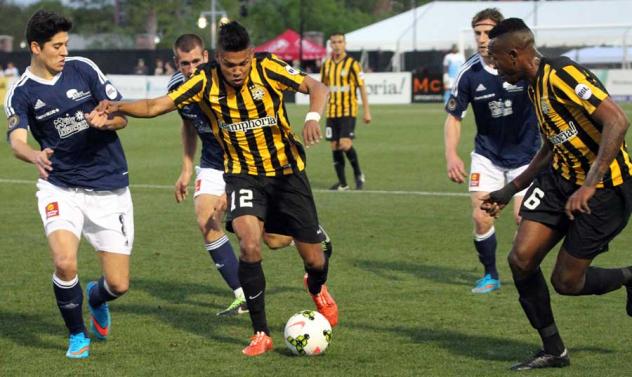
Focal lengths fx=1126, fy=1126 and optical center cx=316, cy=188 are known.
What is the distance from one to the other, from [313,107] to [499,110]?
7.75 feet

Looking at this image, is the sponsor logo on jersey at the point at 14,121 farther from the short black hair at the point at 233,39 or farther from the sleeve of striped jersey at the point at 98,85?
the short black hair at the point at 233,39

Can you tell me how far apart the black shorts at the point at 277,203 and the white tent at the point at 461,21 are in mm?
39865

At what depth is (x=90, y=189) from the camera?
289 inches

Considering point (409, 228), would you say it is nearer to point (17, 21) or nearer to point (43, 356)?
point (43, 356)

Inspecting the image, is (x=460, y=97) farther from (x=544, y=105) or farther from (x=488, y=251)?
(x=544, y=105)

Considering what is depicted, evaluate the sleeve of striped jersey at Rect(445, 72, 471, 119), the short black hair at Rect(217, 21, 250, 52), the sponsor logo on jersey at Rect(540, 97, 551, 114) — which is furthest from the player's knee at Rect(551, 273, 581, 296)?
the sleeve of striped jersey at Rect(445, 72, 471, 119)

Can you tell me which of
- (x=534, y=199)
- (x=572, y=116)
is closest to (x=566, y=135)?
(x=572, y=116)

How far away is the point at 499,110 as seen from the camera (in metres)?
9.00

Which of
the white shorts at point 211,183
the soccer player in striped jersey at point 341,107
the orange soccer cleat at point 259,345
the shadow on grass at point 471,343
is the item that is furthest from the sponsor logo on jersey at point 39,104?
the soccer player in striped jersey at point 341,107

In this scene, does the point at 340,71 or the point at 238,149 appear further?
the point at 340,71

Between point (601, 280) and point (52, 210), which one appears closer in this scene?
point (601, 280)

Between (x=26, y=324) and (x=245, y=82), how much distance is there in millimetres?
2534

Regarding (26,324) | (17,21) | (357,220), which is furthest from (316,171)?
(17,21)

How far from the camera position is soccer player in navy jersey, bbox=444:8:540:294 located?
8938mm
